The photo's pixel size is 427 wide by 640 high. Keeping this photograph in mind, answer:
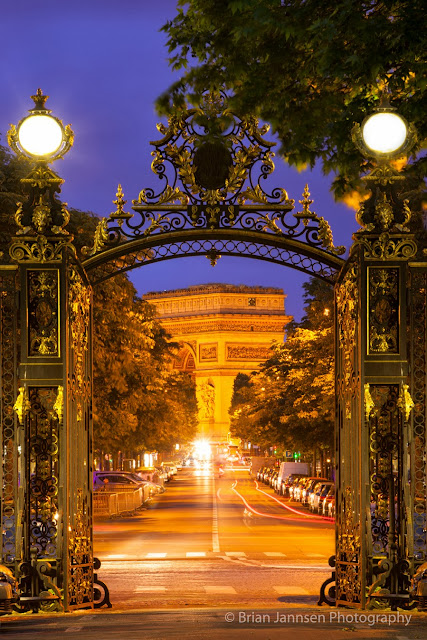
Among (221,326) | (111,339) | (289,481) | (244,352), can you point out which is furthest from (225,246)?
(244,352)

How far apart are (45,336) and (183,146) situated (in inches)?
117

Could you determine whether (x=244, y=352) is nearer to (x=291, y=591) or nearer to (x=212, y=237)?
(x=291, y=591)

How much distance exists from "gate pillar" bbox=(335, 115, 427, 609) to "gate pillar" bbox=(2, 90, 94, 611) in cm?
304

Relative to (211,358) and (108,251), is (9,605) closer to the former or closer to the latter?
(108,251)

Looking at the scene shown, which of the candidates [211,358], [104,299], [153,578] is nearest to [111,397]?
[104,299]

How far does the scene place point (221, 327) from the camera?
535 ft

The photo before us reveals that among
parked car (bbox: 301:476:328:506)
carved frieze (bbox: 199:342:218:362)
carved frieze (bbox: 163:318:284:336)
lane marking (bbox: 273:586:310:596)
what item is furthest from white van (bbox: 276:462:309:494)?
carved frieze (bbox: 199:342:218:362)

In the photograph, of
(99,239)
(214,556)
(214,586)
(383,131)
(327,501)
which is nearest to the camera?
(383,131)

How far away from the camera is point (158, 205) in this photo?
15.9 metres

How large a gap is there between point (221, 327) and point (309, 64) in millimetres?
148896

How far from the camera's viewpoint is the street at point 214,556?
745 inches

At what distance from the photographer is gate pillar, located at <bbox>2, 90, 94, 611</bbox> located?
1440 cm

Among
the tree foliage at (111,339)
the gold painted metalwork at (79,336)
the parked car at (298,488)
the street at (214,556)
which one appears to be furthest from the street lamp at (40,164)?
the parked car at (298,488)

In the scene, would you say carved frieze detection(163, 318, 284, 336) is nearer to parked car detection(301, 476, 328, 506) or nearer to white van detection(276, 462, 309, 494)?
white van detection(276, 462, 309, 494)
